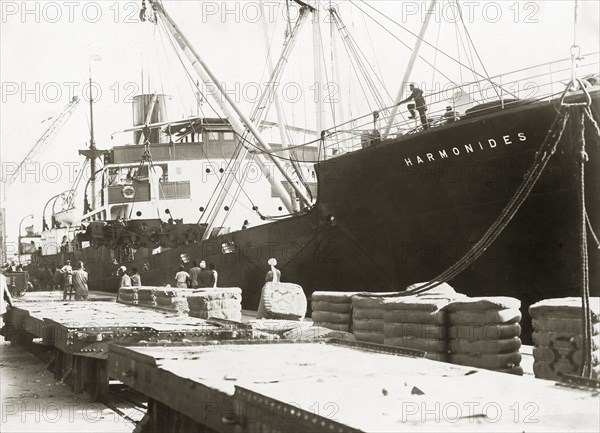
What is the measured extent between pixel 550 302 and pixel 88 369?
17.2ft

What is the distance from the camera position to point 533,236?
43.3 feet

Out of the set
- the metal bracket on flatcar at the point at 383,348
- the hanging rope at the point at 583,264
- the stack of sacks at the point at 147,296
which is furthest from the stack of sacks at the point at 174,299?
the hanging rope at the point at 583,264

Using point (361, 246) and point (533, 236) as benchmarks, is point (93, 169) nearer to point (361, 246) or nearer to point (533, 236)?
point (361, 246)

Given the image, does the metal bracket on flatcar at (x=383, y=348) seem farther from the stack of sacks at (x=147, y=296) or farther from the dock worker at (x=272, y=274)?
the stack of sacks at (x=147, y=296)

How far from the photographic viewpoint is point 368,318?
9336mm

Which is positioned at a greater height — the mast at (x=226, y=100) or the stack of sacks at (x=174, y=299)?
the mast at (x=226, y=100)

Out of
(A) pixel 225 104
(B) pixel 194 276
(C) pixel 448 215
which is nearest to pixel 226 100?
(A) pixel 225 104

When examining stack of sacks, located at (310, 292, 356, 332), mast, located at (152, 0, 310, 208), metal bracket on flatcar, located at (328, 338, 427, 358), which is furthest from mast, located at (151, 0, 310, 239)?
metal bracket on flatcar, located at (328, 338, 427, 358)

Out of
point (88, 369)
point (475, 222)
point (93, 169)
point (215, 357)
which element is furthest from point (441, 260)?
point (93, 169)

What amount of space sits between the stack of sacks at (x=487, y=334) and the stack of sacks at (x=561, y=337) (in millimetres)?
486

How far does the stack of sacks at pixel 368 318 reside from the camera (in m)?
9.17

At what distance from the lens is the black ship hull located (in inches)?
504

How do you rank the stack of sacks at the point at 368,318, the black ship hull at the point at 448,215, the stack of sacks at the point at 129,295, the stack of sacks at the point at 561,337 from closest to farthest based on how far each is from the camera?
the stack of sacks at the point at 561,337, the stack of sacks at the point at 368,318, the black ship hull at the point at 448,215, the stack of sacks at the point at 129,295

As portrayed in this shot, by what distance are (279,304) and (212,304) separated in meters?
1.50
